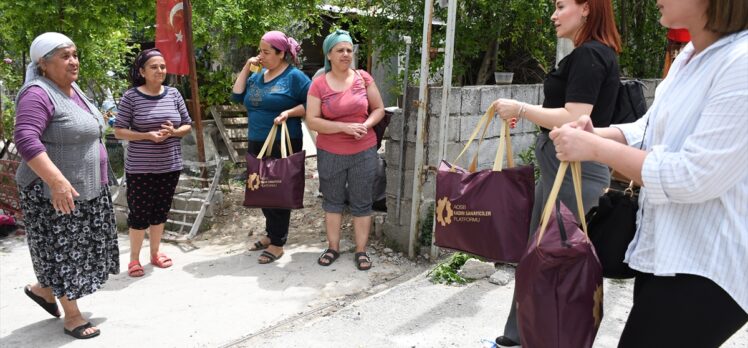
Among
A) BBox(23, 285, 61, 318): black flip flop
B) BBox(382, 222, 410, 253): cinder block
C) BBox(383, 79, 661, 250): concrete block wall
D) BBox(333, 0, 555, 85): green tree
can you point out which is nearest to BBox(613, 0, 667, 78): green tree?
BBox(333, 0, 555, 85): green tree

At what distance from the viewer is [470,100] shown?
4.72m

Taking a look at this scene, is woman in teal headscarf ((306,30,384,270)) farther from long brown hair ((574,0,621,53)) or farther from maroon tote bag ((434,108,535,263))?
long brown hair ((574,0,621,53))

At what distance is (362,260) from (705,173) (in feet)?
11.2

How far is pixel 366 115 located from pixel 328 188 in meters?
0.63

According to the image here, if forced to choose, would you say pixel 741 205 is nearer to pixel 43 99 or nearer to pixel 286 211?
pixel 43 99

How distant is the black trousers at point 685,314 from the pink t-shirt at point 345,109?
3.07 metres

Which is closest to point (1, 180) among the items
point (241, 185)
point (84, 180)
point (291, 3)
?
point (241, 185)

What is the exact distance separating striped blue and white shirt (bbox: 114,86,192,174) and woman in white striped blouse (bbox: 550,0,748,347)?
3654mm

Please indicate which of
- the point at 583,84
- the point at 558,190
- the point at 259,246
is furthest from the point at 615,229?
the point at 259,246

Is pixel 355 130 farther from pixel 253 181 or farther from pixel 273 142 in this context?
pixel 253 181

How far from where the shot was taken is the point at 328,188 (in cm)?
480

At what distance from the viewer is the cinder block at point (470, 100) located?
4680 millimetres

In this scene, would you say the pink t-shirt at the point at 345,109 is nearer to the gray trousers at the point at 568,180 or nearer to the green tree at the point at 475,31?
the green tree at the point at 475,31

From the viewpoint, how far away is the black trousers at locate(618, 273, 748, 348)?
163cm
